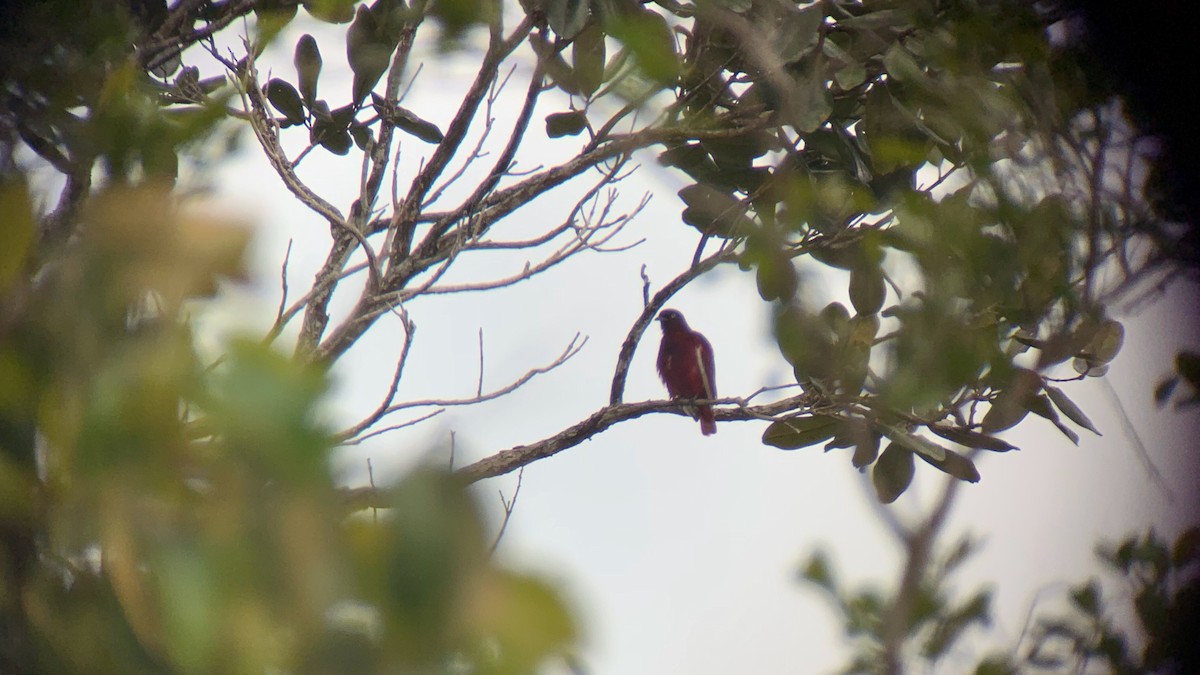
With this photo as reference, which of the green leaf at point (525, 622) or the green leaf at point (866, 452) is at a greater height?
the green leaf at point (866, 452)

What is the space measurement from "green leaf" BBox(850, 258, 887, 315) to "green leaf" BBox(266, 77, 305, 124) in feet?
6.94

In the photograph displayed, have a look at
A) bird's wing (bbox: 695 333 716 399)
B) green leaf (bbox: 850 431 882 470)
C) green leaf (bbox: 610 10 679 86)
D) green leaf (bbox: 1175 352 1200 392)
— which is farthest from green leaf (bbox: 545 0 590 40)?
bird's wing (bbox: 695 333 716 399)

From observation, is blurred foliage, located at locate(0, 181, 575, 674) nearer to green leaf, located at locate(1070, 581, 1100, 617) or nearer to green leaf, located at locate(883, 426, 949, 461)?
green leaf, located at locate(1070, 581, 1100, 617)

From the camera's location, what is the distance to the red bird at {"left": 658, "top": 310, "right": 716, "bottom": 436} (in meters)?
6.12

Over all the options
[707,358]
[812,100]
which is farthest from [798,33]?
[707,358]

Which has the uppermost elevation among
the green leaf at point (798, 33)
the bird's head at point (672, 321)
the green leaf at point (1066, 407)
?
the bird's head at point (672, 321)

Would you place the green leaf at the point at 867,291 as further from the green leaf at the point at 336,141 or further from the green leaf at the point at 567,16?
the green leaf at the point at 336,141

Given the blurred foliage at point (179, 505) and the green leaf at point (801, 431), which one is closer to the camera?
the blurred foliage at point (179, 505)

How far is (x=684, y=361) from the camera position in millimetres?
6277

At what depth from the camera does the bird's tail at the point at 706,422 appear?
425 centimetres

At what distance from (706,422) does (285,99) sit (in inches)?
89.5

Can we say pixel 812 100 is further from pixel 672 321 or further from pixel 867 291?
pixel 672 321

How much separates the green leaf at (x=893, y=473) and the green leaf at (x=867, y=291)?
60 centimetres

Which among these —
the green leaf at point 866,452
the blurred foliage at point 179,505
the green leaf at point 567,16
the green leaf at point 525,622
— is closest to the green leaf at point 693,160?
the green leaf at point 567,16
